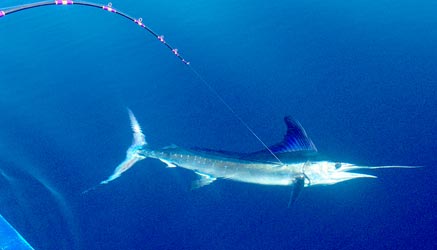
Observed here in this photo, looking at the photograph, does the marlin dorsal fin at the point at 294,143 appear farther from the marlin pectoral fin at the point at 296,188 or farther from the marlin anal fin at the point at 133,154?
the marlin anal fin at the point at 133,154

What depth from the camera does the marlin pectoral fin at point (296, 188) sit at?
4.15m

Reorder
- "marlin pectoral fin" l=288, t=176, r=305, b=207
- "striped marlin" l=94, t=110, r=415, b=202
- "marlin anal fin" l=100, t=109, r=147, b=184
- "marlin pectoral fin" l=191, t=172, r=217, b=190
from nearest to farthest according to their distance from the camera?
"marlin pectoral fin" l=288, t=176, r=305, b=207 < "striped marlin" l=94, t=110, r=415, b=202 < "marlin pectoral fin" l=191, t=172, r=217, b=190 < "marlin anal fin" l=100, t=109, r=147, b=184

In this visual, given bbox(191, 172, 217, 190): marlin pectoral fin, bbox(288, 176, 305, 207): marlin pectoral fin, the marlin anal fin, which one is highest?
the marlin anal fin

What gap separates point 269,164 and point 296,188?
17.5 inches

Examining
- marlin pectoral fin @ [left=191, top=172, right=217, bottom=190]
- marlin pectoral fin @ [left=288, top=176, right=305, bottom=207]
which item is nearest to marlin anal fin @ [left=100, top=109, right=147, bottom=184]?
marlin pectoral fin @ [left=191, top=172, right=217, bottom=190]

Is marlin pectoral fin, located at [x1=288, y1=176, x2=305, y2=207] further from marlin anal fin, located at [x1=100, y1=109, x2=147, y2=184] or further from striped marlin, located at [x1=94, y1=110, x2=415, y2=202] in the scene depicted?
marlin anal fin, located at [x1=100, y1=109, x2=147, y2=184]

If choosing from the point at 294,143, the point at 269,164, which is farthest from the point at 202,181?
the point at 294,143

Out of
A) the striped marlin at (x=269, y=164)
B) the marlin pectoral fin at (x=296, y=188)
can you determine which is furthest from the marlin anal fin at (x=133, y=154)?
the marlin pectoral fin at (x=296, y=188)

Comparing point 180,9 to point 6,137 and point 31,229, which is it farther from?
point 31,229

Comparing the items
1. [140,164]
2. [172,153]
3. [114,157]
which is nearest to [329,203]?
[172,153]

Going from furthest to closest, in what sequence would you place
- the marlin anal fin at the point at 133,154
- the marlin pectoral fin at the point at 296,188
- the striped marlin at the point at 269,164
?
the marlin anal fin at the point at 133,154 → the striped marlin at the point at 269,164 → the marlin pectoral fin at the point at 296,188

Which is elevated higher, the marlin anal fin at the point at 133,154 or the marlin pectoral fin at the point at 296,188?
the marlin anal fin at the point at 133,154

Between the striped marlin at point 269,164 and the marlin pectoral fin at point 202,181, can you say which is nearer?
the striped marlin at point 269,164

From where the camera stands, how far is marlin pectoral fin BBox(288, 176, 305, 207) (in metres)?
4.15
